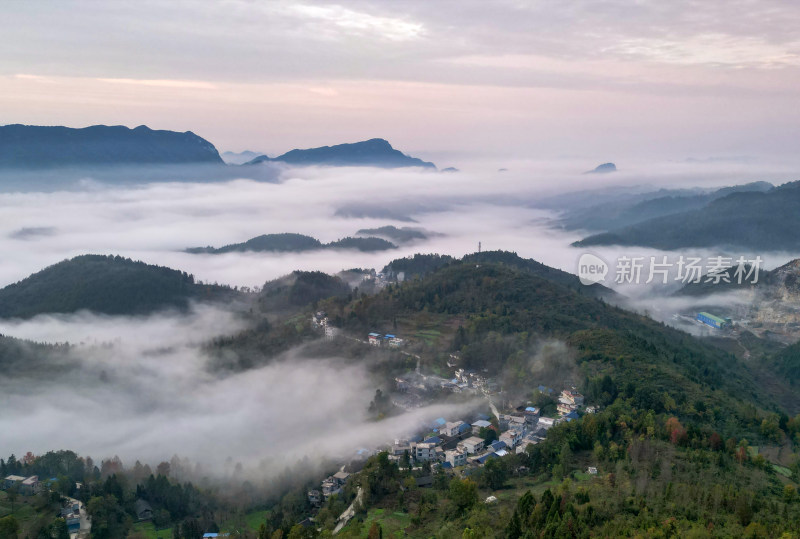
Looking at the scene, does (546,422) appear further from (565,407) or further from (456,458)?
(456,458)

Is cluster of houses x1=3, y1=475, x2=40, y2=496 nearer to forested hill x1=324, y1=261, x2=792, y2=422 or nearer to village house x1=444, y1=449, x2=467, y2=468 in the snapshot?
village house x1=444, y1=449, x2=467, y2=468

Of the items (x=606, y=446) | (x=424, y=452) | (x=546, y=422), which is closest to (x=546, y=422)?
(x=546, y=422)

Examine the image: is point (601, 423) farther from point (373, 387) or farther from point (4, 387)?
point (4, 387)

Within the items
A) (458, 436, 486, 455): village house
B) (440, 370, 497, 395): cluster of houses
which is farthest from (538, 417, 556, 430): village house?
(440, 370, 497, 395): cluster of houses

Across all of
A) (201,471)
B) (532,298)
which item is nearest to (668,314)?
(532,298)

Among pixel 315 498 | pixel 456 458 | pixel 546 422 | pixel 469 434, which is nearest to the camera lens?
pixel 315 498

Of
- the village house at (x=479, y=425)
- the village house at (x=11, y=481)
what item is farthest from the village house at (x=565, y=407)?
the village house at (x=11, y=481)

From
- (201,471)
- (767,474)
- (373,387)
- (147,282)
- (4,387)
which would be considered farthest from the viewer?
(147,282)
